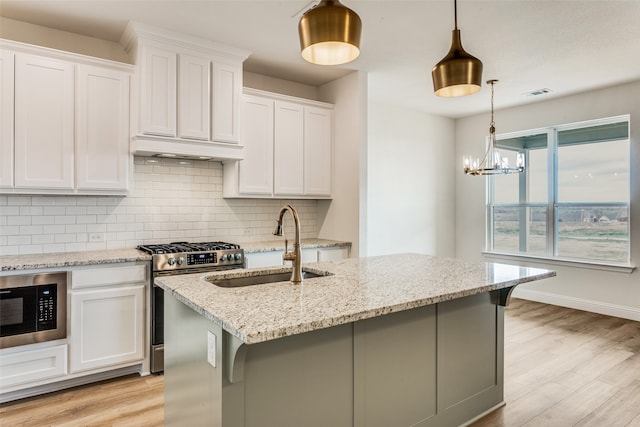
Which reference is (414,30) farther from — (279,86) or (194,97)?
(194,97)

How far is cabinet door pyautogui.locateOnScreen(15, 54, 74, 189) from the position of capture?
9.31 feet

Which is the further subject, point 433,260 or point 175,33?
point 175,33

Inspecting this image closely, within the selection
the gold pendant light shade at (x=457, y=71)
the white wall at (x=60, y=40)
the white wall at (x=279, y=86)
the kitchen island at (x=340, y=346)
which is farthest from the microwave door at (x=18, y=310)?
the gold pendant light shade at (x=457, y=71)

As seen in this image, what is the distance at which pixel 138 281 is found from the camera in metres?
3.06

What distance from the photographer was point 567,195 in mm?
5246

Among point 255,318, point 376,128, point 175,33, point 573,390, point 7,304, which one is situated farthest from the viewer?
point 376,128

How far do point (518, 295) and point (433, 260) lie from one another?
370 centimetres

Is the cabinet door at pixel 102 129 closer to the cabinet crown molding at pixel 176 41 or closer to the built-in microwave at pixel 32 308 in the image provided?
the cabinet crown molding at pixel 176 41

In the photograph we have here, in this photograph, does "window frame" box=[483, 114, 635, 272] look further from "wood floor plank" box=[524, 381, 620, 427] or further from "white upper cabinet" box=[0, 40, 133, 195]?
"white upper cabinet" box=[0, 40, 133, 195]

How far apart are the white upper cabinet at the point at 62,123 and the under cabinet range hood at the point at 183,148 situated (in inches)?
6.2

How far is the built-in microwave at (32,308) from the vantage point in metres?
2.62

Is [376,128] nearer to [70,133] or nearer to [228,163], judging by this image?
[228,163]

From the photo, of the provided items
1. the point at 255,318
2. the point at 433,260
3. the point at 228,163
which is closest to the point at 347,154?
the point at 228,163

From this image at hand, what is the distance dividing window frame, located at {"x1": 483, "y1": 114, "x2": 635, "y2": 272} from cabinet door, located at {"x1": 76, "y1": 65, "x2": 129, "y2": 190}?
16.6 feet
